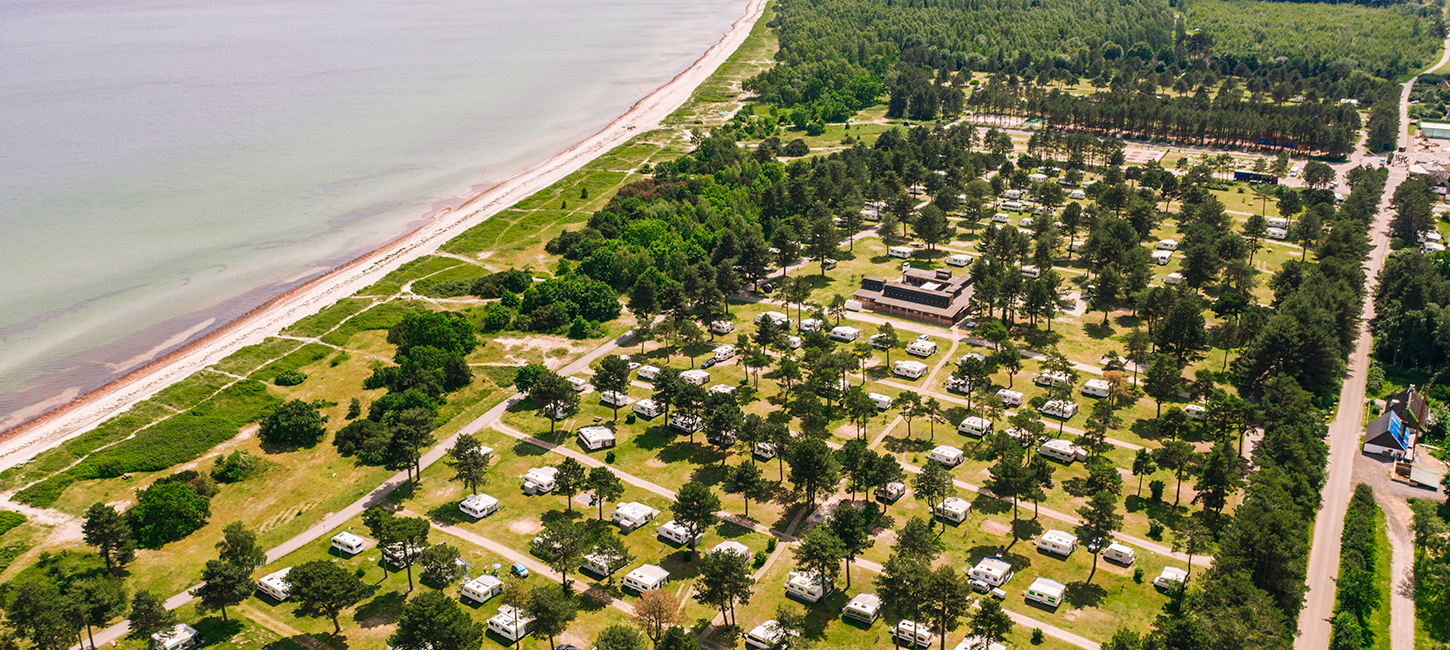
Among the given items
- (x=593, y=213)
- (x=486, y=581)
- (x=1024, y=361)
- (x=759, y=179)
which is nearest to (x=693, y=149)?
(x=759, y=179)

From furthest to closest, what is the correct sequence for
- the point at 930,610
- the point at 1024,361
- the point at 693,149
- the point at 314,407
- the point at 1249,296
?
the point at 693,149, the point at 1249,296, the point at 1024,361, the point at 314,407, the point at 930,610

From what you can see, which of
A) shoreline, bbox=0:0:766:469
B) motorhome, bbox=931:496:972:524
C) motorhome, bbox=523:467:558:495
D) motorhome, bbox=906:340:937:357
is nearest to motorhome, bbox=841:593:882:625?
motorhome, bbox=931:496:972:524

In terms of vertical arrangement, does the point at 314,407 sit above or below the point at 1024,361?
above

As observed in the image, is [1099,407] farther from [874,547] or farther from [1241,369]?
[874,547]

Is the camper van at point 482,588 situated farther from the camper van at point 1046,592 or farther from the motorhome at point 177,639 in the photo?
the camper van at point 1046,592

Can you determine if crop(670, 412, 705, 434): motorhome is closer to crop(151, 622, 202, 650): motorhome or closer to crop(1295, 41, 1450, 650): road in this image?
crop(151, 622, 202, 650): motorhome

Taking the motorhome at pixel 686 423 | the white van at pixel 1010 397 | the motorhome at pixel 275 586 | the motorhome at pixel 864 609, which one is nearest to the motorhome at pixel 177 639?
the motorhome at pixel 275 586

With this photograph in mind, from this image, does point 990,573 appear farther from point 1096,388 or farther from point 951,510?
point 1096,388
